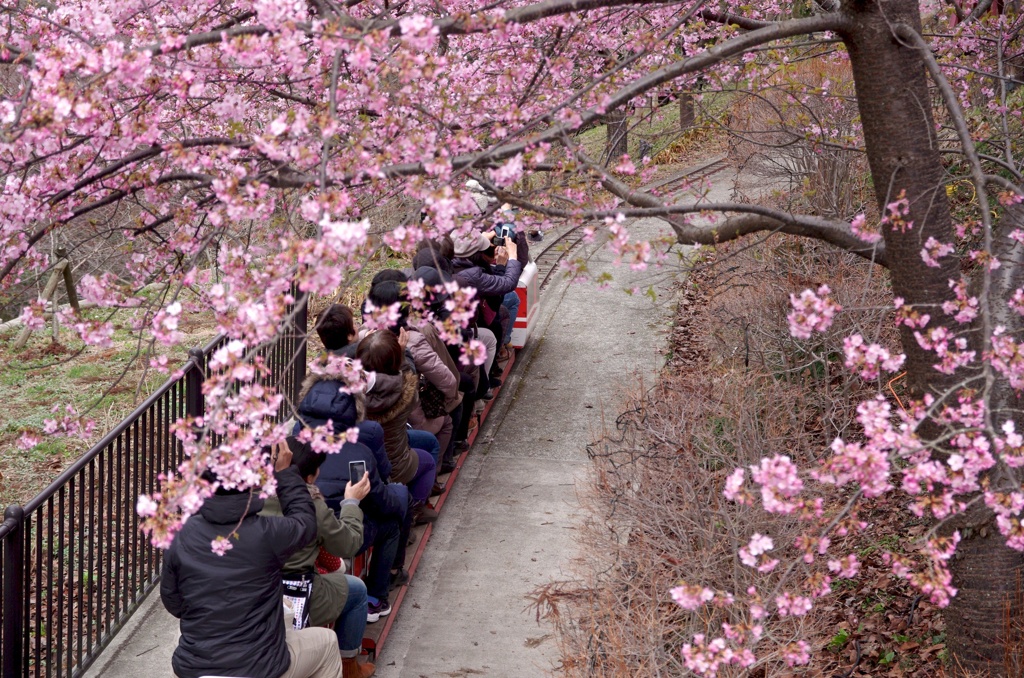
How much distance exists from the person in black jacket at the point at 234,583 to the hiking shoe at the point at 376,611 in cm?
150

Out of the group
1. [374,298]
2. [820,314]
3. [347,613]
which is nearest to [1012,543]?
[820,314]

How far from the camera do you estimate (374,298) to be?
5.83 metres

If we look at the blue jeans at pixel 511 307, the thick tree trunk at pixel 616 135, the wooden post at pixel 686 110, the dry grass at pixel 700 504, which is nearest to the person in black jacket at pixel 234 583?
the dry grass at pixel 700 504

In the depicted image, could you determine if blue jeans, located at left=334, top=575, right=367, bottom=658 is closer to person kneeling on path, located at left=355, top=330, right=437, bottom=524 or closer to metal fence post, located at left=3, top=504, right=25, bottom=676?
person kneeling on path, located at left=355, top=330, right=437, bottom=524

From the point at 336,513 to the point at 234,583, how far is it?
1256 millimetres

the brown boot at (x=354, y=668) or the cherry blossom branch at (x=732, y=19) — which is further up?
the cherry blossom branch at (x=732, y=19)

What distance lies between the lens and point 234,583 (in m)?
3.91

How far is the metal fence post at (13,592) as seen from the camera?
13.8ft

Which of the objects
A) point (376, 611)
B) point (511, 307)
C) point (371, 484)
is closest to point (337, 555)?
point (371, 484)

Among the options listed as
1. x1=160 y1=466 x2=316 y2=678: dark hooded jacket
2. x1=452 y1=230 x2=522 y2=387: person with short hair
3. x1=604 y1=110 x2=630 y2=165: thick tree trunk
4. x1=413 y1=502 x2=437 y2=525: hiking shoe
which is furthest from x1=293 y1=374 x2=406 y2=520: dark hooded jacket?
x1=452 y1=230 x2=522 y2=387: person with short hair

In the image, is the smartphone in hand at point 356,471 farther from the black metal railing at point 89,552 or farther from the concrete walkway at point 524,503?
the concrete walkway at point 524,503

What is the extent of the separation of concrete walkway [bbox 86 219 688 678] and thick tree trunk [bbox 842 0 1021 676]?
1572 mm

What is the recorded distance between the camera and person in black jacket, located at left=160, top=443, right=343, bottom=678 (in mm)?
A: 3871

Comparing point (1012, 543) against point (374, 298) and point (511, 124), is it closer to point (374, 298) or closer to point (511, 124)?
point (511, 124)
